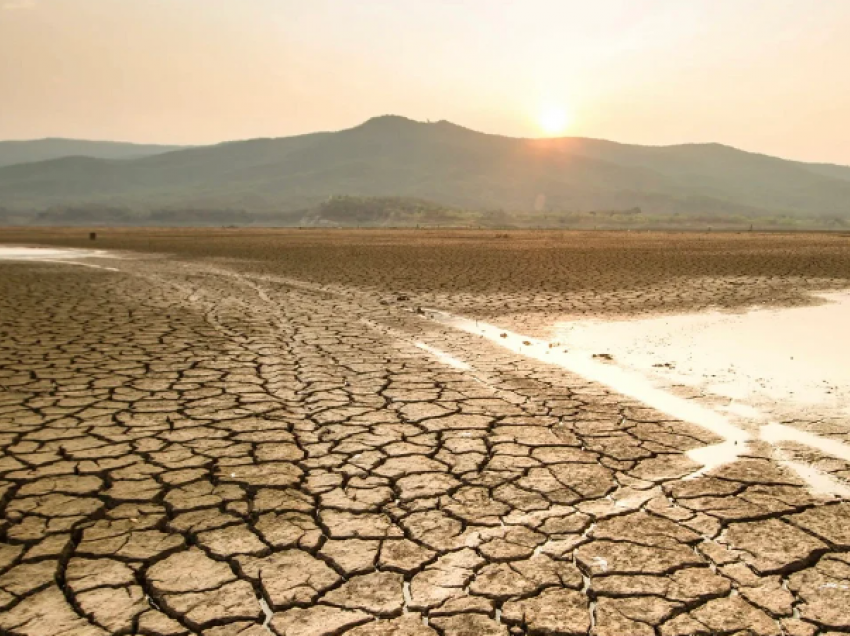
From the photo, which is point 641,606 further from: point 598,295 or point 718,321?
point 598,295

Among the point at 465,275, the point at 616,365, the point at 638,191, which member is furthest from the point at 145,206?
the point at 616,365

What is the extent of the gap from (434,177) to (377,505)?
14036 cm

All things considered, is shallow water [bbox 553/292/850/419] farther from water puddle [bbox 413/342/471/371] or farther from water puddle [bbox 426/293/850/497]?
water puddle [bbox 413/342/471/371]

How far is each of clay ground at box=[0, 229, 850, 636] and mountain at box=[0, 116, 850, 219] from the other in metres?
114

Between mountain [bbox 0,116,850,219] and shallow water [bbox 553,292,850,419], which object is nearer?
shallow water [bbox 553,292,850,419]

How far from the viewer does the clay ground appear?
7.04 ft

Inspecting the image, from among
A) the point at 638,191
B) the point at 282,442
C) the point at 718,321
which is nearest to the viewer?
the point at 282,442

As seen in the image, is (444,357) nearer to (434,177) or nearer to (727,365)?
(727,365)

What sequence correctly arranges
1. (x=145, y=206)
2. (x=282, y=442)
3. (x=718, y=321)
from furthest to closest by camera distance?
1. (x=145, y=206)
2. (x=718, y=321)
3. (x=282, y=442)

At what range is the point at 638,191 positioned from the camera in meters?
127

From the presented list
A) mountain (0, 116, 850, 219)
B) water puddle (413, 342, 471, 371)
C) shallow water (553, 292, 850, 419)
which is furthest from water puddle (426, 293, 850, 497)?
mountain (0, 116, 850, 219)

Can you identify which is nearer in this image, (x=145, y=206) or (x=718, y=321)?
(x=718, y=321)

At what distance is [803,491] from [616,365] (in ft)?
9.43

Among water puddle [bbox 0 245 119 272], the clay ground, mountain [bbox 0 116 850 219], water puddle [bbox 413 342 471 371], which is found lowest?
water puddle [bbox 413 342 471 371]
